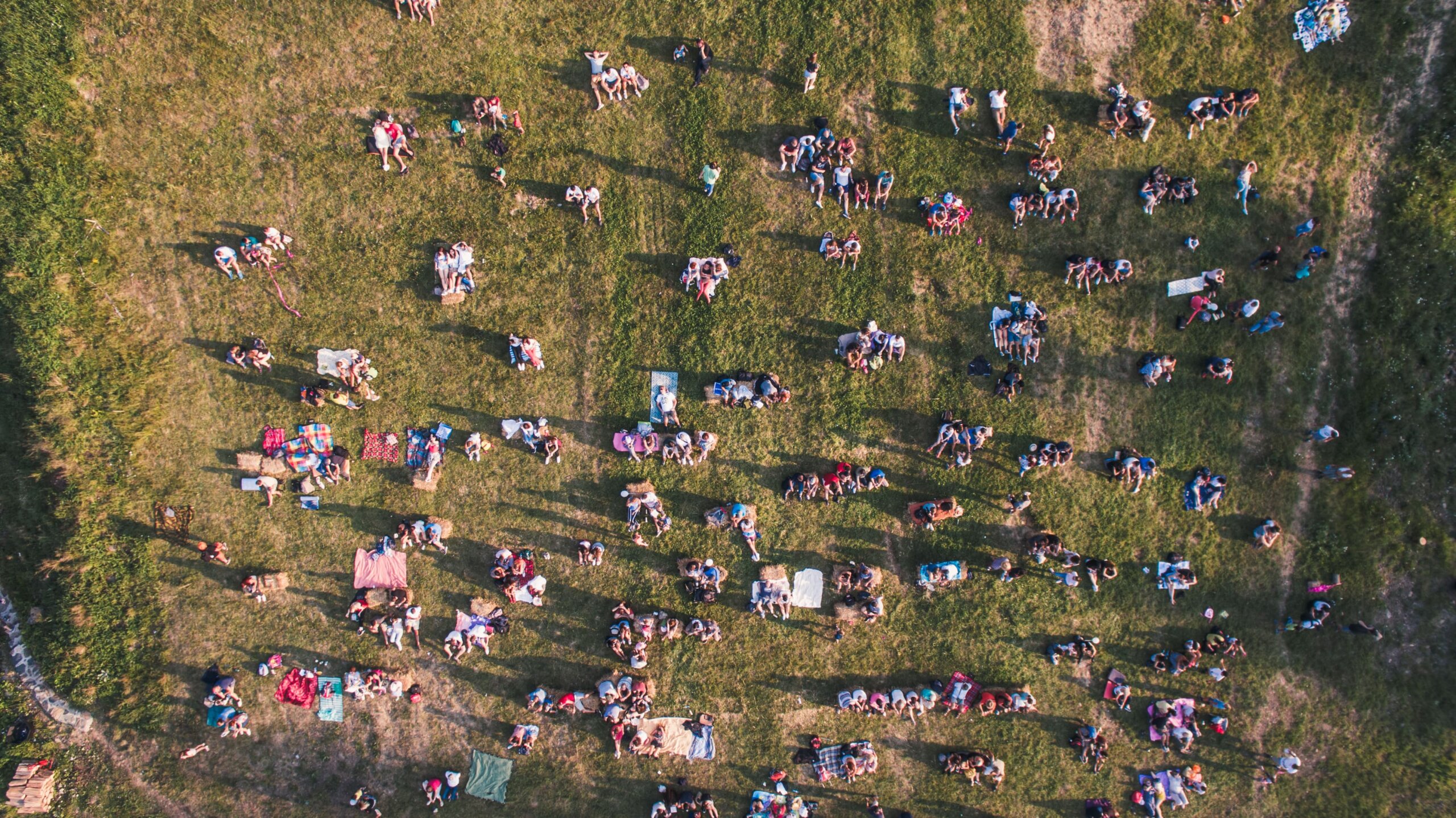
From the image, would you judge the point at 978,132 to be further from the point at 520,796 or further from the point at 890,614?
the point at 520,796

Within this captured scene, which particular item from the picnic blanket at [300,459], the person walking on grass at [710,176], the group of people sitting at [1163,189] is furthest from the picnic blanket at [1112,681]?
the picnic blanket at [300,459]

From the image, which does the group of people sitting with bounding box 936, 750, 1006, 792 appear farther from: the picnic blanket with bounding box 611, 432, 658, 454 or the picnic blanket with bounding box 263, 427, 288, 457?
the picnic blanket with bounding box 263, 427, 288, 457

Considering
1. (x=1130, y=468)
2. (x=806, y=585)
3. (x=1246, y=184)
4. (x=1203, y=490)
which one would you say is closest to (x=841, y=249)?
(x=806, y=585)

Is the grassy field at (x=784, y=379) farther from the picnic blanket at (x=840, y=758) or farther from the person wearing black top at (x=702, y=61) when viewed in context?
the picnic blanket at (x=840, y=758)

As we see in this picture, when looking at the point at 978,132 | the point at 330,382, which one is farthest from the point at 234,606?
the point at 978,132

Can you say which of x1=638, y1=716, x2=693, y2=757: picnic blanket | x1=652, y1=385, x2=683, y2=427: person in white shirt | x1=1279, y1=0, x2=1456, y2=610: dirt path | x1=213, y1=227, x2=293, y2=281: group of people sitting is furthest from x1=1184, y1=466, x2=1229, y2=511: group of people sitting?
x1=213, y1=227, x2=293, y2=281: group of people sitting
